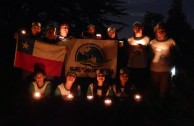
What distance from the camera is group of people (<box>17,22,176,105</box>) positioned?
8.71 metres

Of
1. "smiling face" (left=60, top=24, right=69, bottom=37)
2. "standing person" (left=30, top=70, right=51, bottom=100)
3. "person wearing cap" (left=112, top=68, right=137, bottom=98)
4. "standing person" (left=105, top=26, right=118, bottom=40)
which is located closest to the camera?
"standing person" (left=30, top=70, right=51, bottom=100)

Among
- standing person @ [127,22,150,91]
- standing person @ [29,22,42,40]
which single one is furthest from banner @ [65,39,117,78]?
standing person @ [29,22,42,40]

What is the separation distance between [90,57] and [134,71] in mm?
1130

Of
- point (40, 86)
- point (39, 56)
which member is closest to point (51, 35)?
point (39, 56)

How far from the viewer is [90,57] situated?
976 cm

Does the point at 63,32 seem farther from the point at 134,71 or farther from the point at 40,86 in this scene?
the point at 134,71

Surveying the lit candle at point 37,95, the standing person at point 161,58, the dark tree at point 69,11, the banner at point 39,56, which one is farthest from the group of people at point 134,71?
the dark tree at point 69,11

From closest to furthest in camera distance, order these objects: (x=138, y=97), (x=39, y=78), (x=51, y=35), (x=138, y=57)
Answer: (x=138, y=97) → (x=39, y=78) → (x=51, y=35) → (x=138, y=57)

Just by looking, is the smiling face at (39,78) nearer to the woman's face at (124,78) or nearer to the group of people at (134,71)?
the group of people at (134,71)

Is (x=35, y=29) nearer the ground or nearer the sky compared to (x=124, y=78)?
nearer the sky

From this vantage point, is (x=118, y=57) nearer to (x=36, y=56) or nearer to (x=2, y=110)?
(x=36, y=56)

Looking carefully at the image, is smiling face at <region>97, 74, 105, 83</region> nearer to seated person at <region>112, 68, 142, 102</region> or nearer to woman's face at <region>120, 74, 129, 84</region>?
seated person at <region>112, 68, 142, 102</region>

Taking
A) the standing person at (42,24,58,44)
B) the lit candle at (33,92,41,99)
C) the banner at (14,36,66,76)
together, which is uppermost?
the standing person at (42,24,58,44)

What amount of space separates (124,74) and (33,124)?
226 cm
